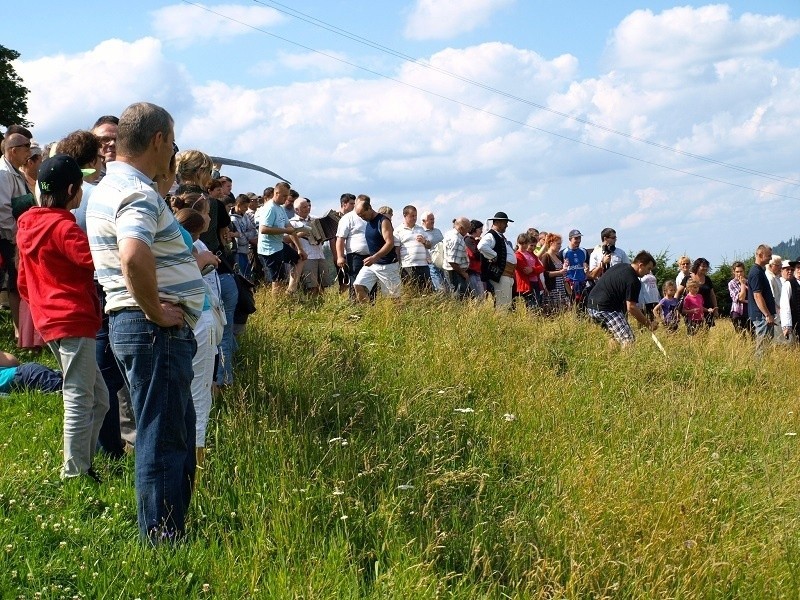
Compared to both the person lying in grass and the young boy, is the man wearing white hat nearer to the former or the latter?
the person lying in grass

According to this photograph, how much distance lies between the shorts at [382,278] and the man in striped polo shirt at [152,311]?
8365 millimetres

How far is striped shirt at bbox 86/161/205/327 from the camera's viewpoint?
436 cm

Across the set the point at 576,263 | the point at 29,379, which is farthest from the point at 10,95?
the point at 29,379

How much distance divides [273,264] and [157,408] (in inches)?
343

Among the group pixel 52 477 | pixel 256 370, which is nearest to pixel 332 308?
pixel 256 370

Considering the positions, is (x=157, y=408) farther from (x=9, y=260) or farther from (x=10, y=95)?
(x=10, y=95)

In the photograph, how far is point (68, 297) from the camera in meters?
5.49

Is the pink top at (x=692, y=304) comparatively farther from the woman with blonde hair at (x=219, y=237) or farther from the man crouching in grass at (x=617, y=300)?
the woman with blonde hair at (x=219, y=237)

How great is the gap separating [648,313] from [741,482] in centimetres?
1044

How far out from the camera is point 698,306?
17469mm

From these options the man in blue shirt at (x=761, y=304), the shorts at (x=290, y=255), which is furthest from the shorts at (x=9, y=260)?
the man in blue shirt at (x=761, y=304)

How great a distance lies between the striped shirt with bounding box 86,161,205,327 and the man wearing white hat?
1027cm

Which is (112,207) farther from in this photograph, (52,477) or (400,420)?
(400,420)

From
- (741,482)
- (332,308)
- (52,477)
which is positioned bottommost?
(741,482)
